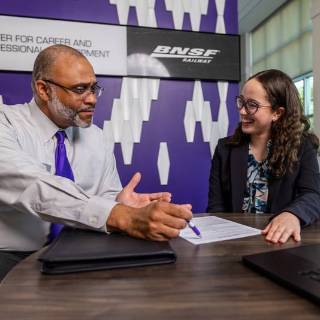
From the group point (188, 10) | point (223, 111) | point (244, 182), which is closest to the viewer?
point (244, 182)

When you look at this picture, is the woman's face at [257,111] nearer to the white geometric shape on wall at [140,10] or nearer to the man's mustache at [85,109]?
the man's mustache at [85,109]

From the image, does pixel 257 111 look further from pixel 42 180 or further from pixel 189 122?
pixel 42 180

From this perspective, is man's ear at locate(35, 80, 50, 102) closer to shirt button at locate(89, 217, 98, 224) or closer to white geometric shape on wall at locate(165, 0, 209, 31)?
shirt button at locate(89, 217, 98, 224)

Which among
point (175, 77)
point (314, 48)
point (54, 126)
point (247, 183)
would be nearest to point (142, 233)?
point (54, 126)

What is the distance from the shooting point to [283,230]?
104cm

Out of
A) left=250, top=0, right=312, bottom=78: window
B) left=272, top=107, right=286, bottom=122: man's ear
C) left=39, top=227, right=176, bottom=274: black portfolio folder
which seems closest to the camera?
left=39, top=227, right=176, bottom=274: black portfolio folder

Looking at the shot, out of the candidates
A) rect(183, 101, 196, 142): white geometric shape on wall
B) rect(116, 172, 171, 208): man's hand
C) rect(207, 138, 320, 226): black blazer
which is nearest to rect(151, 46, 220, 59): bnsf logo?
rect(183, 101, 196, 142): white geometric shape on wall

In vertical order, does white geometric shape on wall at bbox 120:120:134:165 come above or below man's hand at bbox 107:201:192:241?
above

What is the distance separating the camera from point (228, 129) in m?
2.77

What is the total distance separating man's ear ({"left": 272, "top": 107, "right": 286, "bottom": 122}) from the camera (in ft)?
6.25

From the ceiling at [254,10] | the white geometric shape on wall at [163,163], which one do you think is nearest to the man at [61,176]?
the white geometric shape on wall at [163,163]

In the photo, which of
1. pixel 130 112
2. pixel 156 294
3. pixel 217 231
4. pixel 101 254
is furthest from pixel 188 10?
pixel 156 294

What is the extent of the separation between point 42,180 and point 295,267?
680 mm

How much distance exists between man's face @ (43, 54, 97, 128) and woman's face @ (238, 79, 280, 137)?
31.4 inches
